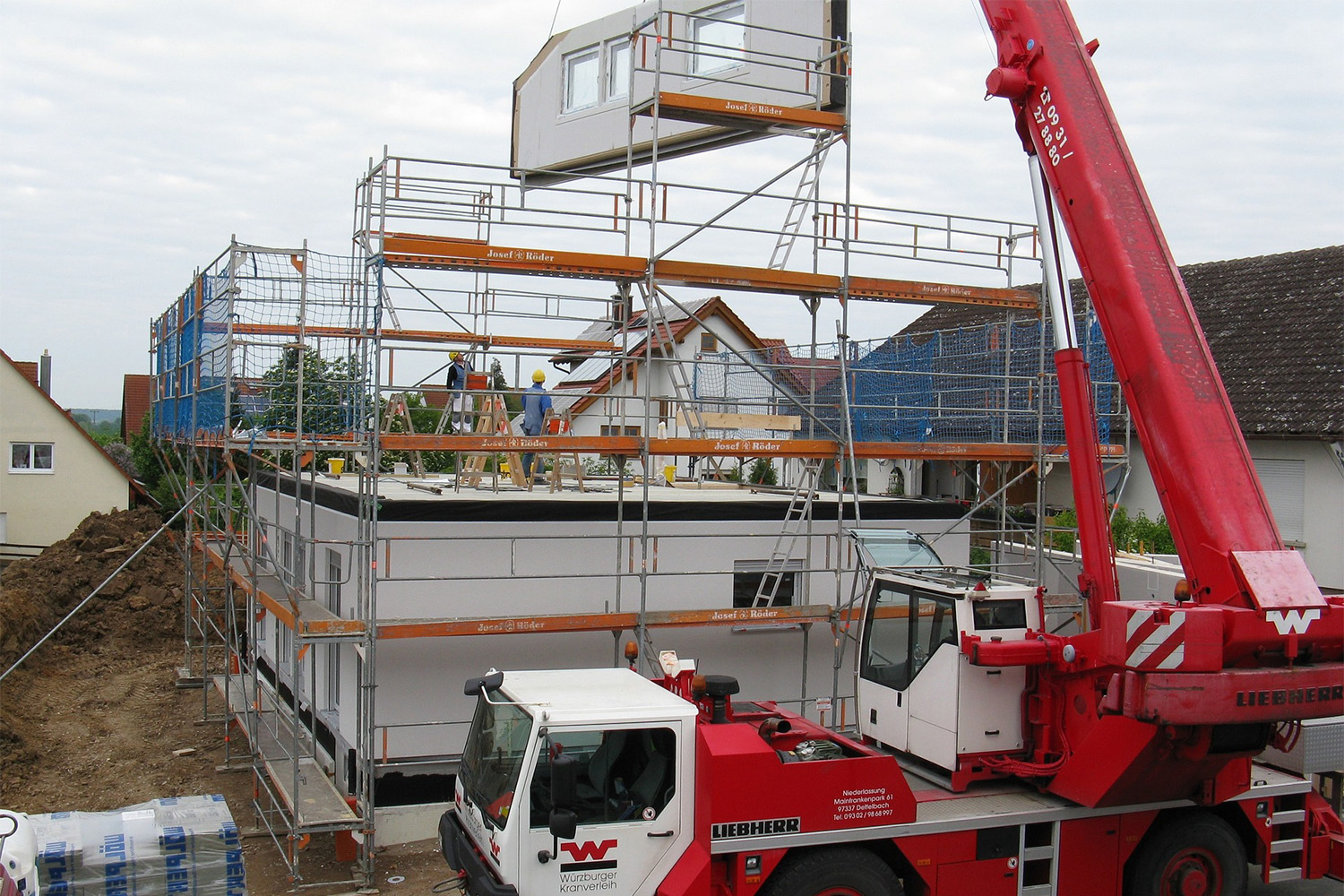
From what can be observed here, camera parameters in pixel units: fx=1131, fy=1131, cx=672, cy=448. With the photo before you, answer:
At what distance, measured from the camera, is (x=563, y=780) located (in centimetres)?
653

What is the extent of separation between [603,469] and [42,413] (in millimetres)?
18769

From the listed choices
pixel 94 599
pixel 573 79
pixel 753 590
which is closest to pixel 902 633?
pixel 753 590

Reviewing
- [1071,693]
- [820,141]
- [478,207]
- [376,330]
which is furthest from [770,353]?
[1071,693]

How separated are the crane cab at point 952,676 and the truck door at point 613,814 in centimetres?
252

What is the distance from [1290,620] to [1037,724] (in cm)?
202

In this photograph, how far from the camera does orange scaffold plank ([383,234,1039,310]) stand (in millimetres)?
10922

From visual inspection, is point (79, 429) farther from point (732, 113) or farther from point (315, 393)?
point (732, 113)

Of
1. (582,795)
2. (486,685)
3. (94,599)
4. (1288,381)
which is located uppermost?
(1288,381)

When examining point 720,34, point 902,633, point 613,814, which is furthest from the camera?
point 720,34

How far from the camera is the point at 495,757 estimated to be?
7328 millimetres

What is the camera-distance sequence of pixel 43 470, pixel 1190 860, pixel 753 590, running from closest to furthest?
1. pixel 1190 860
2. pixel 753 590
3. pixel 43 470

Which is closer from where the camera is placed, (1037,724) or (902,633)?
(1037,724)

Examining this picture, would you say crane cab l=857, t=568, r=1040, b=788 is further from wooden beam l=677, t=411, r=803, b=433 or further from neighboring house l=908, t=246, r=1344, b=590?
neighboring house l=908, t=246, r=1344, b=590

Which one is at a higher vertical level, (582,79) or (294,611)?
(582,79)
